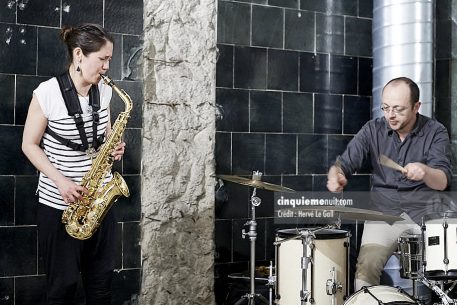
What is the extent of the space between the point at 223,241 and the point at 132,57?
149cm

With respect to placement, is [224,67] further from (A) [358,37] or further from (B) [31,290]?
(B) [31,290]

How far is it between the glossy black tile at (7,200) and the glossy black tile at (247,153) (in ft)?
5.37

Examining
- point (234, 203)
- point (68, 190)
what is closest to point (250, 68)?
point (234, 203)

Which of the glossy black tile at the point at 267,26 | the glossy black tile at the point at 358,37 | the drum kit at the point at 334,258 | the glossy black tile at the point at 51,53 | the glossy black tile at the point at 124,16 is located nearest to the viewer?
the drum kit at the point at 334,258

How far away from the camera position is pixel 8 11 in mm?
4730

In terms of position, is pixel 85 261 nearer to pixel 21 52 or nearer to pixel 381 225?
pixel 21 52

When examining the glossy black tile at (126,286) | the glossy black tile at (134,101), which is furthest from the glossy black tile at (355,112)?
the glossy black tile at (126,286)

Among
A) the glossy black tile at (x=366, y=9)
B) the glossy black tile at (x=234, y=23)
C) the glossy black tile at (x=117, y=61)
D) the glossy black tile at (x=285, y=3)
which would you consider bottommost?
the glossy black tile at (x=117, y=61)

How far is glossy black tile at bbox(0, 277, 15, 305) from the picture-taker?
186 inches

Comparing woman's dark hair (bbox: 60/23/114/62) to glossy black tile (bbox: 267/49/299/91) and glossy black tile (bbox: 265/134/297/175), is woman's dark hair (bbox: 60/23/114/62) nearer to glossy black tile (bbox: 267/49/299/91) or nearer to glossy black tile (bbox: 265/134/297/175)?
glossy black tile (bbox: 267/49/299/91)

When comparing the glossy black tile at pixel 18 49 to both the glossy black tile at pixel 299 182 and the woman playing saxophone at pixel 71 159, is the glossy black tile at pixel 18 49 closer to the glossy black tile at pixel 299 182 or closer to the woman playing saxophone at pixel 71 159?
the woman playing saxophone at pixel 71 159

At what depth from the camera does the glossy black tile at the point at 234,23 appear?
5.55 metres

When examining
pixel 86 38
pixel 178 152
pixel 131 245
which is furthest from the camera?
pixel 178 152

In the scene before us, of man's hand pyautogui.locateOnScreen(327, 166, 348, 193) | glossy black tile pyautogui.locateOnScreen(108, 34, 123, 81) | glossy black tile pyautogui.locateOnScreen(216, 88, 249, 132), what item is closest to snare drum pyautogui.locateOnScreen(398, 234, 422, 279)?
man's hand pyautogui.locateOnScreen(327, 166, 348, 193)
